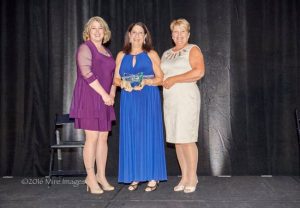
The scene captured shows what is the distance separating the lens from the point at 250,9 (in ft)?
14.1

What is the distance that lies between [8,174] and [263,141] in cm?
290

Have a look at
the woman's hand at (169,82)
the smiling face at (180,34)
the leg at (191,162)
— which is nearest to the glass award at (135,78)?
the woman's hand at (169,82)

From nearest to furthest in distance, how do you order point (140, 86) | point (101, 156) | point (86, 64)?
point (86, 64)
point (140, 86)
point (101, 156)

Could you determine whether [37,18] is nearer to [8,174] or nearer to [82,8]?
[82,8]

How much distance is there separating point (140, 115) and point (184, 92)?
0.44 meters

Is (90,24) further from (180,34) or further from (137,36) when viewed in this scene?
(180,34)

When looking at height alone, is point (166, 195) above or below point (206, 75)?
below

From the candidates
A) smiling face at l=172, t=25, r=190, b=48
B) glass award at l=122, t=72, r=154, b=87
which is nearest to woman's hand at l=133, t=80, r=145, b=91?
glass award at l=122, t=72, r=154, b=87

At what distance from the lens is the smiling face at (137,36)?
3.43 m

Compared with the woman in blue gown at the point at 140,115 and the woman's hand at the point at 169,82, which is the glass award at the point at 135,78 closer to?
the woman in blue gown at the point at 140,115

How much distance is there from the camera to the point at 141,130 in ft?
11.4

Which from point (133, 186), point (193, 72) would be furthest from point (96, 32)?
point (133, 186)

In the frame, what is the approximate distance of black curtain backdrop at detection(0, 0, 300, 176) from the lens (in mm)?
4262

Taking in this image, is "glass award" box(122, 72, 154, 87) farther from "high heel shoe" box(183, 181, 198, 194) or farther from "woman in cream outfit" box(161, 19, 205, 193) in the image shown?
"high heel shoe" box(183, 181, 198, 194)
